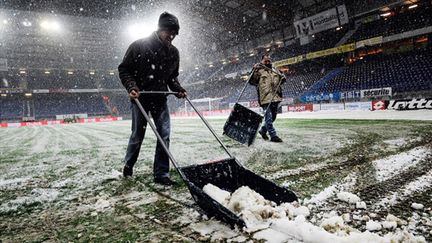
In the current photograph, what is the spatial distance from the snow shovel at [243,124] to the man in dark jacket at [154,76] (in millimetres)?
2166

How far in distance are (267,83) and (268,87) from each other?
9 centimetres

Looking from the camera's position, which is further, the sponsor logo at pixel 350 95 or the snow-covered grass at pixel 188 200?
the sponsor logo at pixel 350 95

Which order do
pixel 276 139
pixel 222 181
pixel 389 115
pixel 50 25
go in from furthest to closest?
pixel 50 25 → pixel 389 115 → pixel 276 139 → pixel 222 181

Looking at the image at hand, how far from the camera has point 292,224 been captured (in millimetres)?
1527

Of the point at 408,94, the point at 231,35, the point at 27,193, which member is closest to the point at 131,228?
the point at 27,193

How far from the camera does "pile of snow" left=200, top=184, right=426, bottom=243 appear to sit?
137cm


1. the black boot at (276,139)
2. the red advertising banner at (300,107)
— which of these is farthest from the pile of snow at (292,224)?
the red advertising banner at (300,107)

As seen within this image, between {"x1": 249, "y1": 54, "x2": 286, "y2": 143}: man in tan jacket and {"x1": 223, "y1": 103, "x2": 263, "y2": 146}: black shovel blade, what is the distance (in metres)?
0.74

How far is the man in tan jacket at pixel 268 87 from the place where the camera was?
5.55 metres

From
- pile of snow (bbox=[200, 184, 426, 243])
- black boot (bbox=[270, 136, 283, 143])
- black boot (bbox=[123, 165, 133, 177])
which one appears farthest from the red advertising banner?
pile of snow (bbox=[200, 184, 426, 243])

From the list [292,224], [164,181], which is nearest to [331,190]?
[292,224]

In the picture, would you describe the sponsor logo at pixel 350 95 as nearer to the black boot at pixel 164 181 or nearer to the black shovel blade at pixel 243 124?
the black shovel blade at pixel 243 124

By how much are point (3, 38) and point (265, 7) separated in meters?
32.5

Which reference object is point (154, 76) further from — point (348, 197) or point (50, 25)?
point (50, 25)
